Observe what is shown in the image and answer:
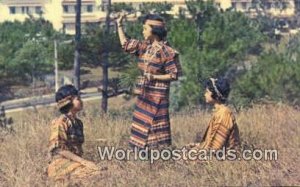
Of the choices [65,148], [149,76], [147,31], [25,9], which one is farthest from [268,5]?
[65,148]

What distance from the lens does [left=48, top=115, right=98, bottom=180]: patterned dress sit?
3879 millimetres

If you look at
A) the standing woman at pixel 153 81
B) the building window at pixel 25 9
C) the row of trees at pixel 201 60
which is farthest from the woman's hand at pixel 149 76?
the building window at pixel 25 9

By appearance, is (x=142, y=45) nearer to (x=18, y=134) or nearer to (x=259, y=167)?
(x=259, y=167)

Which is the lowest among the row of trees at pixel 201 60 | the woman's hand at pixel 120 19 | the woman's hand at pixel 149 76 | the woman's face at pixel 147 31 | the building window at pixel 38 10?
the building window at pixel 38 10

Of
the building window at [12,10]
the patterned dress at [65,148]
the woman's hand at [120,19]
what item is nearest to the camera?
the patterned dress at [65,148]

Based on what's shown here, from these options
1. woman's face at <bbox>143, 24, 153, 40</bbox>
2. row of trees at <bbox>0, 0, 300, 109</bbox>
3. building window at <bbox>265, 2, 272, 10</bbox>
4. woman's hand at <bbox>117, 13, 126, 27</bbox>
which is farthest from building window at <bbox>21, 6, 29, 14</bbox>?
woman's face at <bbox>143, 24, 153, 40</bbox>

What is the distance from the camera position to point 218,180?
3.53 meters

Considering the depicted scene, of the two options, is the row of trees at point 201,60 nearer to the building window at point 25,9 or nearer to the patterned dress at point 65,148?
the patterned dress at point 65,148

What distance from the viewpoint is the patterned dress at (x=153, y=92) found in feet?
14.3

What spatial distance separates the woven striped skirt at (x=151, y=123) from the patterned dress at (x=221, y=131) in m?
0.31

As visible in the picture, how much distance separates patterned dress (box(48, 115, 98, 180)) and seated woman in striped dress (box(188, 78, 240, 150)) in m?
0.83

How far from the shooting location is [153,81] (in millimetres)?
4375

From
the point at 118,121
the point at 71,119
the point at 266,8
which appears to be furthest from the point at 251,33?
the point at 71,119

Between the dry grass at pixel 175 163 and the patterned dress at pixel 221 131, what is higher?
the patterned dress at pixel 221 131
